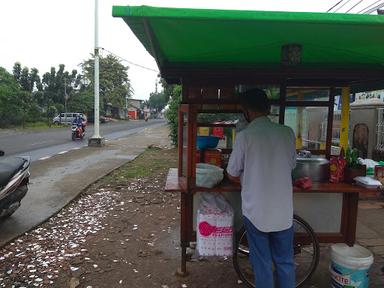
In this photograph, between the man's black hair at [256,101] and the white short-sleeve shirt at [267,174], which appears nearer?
the white short-sleeve shirt at [267,174]

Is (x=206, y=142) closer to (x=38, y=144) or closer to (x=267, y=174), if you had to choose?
(x=267, y=174)

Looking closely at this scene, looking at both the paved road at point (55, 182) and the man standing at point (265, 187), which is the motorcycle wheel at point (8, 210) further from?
the man standing at point (265, 187)

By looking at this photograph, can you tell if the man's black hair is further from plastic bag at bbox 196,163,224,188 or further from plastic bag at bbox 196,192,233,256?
plastic bag at bbox 196,192,233,256

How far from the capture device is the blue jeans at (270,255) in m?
3.32

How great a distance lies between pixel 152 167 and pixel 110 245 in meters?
6.69

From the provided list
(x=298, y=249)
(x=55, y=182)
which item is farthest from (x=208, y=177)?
(x=55, y=182)

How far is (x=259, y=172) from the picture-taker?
10.6 feet

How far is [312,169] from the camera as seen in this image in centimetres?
Answer: 420

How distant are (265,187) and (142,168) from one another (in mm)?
8803

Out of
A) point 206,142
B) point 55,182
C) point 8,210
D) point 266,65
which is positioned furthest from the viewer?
point 55,182

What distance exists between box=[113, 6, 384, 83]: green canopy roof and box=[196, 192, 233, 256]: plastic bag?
155 cm

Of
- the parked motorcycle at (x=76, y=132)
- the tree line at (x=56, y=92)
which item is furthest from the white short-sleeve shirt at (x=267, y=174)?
the tree line at (x=56, y=92)

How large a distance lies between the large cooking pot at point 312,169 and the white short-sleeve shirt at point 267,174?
2.99ft

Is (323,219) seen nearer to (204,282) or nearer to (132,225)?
(204,282)
